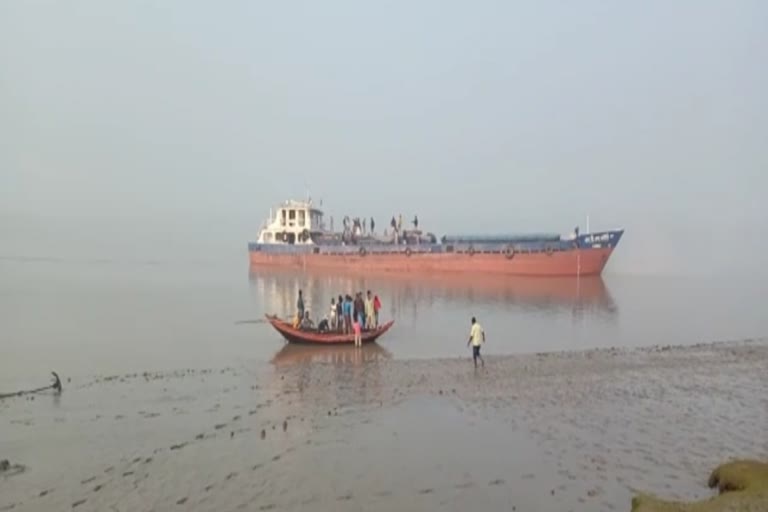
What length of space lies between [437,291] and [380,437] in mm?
36459

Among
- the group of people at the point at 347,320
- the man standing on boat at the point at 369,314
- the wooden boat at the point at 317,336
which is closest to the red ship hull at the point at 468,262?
the man standing on boat at the point at 369,314

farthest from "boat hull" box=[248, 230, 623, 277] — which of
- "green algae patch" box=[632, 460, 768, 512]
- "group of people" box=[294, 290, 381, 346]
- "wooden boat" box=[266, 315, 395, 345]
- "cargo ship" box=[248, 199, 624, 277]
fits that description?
"green algae patch" box=[632, 460, 768, 512]

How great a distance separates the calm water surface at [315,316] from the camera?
22625 mm

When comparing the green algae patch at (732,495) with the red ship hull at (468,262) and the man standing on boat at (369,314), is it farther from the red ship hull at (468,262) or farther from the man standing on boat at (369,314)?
the red ship hull at (468,262)

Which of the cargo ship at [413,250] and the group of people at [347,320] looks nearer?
the group of people at [347,320]

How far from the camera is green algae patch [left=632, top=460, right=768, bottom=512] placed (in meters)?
7.25

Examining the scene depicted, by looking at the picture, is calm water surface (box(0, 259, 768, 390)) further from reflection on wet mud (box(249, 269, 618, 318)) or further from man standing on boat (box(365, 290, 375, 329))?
man standing on boat (box(365, 290, 375, 329))

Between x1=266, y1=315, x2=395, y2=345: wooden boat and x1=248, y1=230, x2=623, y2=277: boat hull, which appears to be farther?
x1=248, y1=230, x2=623, y2=277: boat hull

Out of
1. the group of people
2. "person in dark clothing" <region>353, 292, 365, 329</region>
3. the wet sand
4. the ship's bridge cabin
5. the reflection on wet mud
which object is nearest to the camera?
the wet sand

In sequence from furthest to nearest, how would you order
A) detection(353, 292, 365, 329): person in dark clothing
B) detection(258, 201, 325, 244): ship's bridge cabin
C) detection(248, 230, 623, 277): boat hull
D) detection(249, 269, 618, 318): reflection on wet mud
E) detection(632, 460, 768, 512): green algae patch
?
detection(258, 201, 325, 244): ship's bridge cabin, detection(248, 230, 623, 277): boat hull, detection(249, 269, 618, 318): reflection on wet mud, detection(353, 292, 365, 329): person in dark clothing, detection(632, 460, 768, 512): green algae patch

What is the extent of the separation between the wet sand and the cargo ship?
39.4 meters

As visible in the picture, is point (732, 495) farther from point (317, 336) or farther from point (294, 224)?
point (294, 224)

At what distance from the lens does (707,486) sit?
9.53 meters

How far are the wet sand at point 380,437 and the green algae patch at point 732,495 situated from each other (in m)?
0.39
